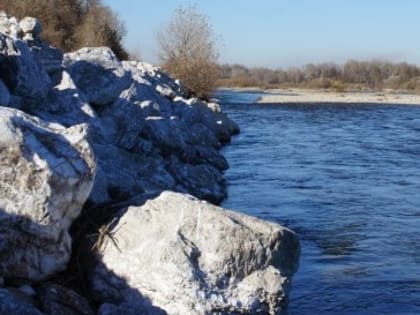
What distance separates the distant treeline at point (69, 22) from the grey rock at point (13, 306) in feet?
73.7

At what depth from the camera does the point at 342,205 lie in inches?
511

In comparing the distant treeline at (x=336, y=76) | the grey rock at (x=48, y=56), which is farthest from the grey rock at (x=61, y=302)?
the distant treeline at (x=336, y=76)

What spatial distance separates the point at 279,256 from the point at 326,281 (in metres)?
2.33

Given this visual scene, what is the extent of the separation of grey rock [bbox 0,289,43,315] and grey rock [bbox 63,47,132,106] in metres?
7.59

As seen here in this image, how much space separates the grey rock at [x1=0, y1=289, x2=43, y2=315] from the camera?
4336 mm

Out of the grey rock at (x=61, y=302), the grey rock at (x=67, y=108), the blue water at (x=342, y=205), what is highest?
the grey rock at (x=67, y=108)

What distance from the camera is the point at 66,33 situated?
3347 cm

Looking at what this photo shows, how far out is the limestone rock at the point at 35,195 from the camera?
5.21 meters

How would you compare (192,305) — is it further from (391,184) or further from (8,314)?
(391,184)

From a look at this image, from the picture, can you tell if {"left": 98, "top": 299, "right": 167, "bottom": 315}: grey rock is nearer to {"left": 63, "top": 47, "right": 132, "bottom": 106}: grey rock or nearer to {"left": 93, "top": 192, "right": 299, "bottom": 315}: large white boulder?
{"left": 93, "top": 192, "right": 299, "bottom": 315}: large white boulder

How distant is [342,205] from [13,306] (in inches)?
367

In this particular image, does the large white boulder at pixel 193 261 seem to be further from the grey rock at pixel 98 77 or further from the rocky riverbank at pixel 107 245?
the grey rock at pixel 98 77

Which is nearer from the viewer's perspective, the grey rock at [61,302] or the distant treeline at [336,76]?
the grey rock at [61,302]

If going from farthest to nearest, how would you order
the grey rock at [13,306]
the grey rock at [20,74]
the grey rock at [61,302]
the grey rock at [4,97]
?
the grey rock at [20,74]
the grey rock at [4,97]
the grey rock at [61,302]
the grey rock at [13,306]
